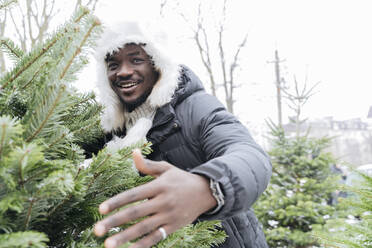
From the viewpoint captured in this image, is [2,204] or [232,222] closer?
[2,204]

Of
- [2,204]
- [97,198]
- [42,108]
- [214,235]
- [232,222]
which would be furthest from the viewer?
[232,222]

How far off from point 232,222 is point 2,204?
3.86ft

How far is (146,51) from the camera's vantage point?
189cm

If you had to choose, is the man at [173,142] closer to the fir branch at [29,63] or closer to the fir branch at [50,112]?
the fir branch at [50,112]

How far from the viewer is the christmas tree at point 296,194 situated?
5219 mm

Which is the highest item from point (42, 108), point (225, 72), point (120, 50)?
point (120, 50)

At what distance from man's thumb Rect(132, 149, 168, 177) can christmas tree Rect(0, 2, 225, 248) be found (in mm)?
147

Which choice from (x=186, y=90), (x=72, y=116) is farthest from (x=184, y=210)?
(x=186, y=90)

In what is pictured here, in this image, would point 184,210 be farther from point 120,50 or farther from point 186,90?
point 120,50

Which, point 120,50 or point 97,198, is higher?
point 120,50

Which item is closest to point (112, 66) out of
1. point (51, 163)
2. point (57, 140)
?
point (57, 140)

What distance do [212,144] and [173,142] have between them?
376 millimetres

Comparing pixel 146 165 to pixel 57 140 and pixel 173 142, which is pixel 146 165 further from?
pixel 173 142

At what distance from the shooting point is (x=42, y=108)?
2.54 ft
